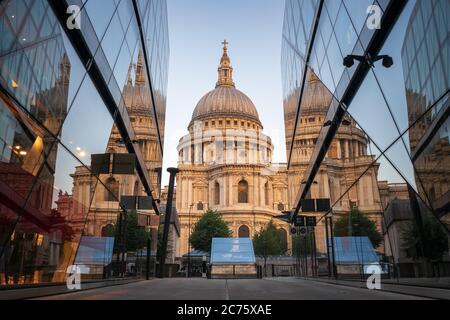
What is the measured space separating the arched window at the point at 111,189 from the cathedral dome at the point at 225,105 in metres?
99.9

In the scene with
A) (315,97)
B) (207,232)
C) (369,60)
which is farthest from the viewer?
(207,232)

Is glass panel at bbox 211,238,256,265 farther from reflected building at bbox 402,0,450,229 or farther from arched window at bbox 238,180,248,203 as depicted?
arched window at bbox 238,180,248,203

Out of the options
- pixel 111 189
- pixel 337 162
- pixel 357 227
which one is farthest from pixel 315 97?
pixel 111 189

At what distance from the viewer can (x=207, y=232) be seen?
7462cm

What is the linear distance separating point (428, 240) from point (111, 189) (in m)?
9.59

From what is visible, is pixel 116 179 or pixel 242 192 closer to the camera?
pixel 116 179

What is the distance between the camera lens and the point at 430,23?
5617mm

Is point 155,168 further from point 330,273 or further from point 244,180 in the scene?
point 244,180

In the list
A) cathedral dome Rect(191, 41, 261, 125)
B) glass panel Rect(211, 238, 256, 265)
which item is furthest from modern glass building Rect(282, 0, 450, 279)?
cathedral dome Rect(191, 41, 261, 125)

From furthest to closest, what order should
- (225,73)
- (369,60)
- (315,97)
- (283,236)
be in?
(225,73), (283,236), (315,97), (369,60)

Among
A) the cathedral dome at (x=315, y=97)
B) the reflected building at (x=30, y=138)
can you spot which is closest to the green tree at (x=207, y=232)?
the cathedral dome at (x=315, y=97)

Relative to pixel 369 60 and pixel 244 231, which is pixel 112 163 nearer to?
pixel 369 60

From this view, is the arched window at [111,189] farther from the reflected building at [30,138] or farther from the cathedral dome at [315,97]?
the cathedral dome at [315,97]

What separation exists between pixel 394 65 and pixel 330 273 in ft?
35.1
